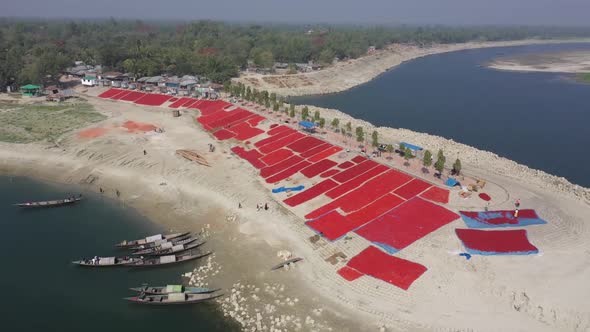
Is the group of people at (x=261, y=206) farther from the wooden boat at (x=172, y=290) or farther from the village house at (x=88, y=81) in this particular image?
the village house at (x=88, y=81)

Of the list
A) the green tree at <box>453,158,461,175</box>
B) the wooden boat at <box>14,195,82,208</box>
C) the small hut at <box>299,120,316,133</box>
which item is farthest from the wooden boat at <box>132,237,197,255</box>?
the green tree at <box>453,158,461,175</box>

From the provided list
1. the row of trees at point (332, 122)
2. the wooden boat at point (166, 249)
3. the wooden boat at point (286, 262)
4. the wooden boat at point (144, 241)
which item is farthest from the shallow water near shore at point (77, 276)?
the row of trees at point (332, 122)

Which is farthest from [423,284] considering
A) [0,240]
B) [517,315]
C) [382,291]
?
[0,240]

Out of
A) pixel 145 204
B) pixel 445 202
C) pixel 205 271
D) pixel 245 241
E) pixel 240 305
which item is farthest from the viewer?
pixel 145 204

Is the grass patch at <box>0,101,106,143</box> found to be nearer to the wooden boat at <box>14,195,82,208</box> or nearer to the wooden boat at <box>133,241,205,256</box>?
the wooden boat at <box>14,195,82,208</box>

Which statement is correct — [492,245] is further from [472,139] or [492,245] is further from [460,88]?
[460,88]
